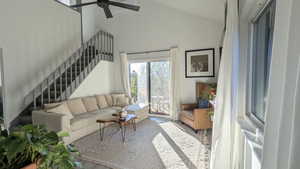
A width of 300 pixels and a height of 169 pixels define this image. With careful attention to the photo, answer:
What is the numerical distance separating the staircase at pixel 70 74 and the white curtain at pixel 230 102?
13.0ft

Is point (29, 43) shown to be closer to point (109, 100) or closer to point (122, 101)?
point (109, 100)

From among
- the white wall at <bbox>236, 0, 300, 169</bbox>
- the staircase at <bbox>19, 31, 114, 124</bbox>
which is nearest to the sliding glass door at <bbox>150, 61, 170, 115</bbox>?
the staircase at <bbox>19, 31, 114, 124</bbox>

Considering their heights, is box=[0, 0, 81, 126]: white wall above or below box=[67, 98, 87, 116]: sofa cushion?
above

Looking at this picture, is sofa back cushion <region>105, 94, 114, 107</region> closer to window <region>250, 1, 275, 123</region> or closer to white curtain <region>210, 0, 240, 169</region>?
white curtain <region>210, 0, 240, 169</region>

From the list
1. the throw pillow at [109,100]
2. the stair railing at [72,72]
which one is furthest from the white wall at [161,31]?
the throw pillow at [109,100]

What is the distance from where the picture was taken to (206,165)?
2.37 metres

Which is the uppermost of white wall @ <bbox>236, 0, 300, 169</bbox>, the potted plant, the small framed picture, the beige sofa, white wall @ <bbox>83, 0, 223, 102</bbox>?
white wall @ <bbox>83, 0, 223, 102</bbox>

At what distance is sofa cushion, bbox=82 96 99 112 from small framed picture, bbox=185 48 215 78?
3.01 meters

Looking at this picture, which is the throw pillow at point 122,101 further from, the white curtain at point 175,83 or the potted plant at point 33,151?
the potted plant at point 33,151

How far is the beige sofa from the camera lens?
120 inches

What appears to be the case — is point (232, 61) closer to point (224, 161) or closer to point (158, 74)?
point (224, 161)

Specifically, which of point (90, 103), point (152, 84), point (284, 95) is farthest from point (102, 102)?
point (284, 95)

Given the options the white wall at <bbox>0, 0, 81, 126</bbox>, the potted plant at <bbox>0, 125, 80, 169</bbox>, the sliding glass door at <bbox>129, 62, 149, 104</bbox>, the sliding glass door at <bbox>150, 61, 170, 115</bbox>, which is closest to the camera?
the potted plant at <bbox>0, 125, 80, 169</bbox>

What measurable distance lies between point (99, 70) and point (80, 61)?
0.75 metres
